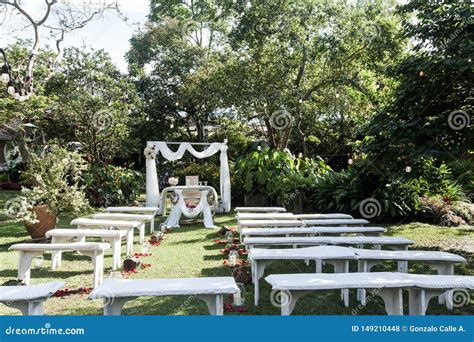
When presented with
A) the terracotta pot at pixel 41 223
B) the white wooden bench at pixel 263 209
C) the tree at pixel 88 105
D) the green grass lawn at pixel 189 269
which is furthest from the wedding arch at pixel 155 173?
the terracotta pot at pixel 41 223

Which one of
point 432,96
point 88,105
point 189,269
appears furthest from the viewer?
point 88,105

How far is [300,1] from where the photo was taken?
12469 millimetres

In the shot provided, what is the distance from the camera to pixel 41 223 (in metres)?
7.91

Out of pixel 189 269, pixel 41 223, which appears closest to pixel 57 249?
pixel 189 269

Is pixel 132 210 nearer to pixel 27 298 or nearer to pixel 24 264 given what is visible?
pixel 24 264

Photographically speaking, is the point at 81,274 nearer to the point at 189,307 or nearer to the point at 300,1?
the point at 189,307

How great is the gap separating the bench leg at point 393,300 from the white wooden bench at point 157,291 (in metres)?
1.20

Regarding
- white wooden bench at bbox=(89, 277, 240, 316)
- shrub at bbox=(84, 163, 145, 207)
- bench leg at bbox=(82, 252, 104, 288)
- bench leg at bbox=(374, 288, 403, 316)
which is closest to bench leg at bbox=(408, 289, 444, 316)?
bench leg at bbox=(374, 288, 403, 316)

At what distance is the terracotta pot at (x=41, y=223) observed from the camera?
787 centimetres

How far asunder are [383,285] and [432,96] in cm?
420

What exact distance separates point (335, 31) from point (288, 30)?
1.28 metres

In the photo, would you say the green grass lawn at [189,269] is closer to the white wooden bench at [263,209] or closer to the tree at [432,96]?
the white wooden bench at [263,209]
